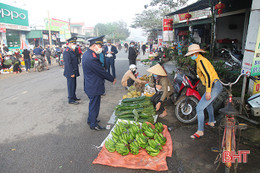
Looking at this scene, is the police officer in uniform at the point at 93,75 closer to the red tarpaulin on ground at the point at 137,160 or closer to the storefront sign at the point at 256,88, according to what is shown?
the red tarpaulin on ground at the point at 137,160

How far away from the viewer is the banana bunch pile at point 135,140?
326cm

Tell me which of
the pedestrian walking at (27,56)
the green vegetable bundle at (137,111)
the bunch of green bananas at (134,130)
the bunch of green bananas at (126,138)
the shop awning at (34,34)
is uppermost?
the shop awning at (34,34)

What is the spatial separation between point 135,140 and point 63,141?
61.7 inches

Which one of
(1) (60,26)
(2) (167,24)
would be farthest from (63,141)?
(1) (60,26)

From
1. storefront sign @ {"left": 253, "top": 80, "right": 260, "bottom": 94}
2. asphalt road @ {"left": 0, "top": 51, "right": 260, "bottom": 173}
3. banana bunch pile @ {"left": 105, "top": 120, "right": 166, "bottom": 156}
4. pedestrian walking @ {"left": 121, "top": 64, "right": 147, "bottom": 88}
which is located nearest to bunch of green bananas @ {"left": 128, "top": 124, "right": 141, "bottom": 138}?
banana bunch pile @ {"left": 105, "top": 120, "right": 166, "bottom": 156}

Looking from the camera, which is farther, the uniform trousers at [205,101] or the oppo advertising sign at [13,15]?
the oppo advertising sign at [13,15]

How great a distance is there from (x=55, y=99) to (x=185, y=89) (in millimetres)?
4616

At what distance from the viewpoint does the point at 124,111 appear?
4.42 m

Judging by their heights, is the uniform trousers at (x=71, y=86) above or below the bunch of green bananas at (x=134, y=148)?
above

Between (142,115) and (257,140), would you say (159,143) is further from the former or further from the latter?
(257,140)

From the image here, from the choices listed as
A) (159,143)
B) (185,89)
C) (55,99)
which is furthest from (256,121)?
(55,99)

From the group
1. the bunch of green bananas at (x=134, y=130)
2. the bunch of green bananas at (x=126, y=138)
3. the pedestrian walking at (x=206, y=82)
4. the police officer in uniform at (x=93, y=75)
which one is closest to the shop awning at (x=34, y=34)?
the police officer in uniform at (x=93, y=75)

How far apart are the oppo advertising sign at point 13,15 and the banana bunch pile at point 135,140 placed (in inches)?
854

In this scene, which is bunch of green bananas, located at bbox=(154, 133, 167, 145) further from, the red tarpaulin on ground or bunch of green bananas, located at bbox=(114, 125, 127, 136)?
bunch of green bananas, located at bbox=(114, 125, 127, 136)
